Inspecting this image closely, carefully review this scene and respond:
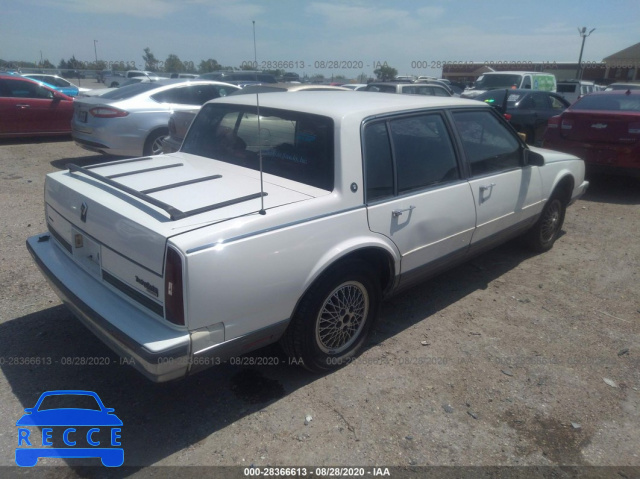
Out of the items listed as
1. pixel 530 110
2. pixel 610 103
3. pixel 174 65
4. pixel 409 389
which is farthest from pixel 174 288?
pixel 174 65

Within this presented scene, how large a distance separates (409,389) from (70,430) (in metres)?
1.99

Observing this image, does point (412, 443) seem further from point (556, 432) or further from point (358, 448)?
point (556, 432)

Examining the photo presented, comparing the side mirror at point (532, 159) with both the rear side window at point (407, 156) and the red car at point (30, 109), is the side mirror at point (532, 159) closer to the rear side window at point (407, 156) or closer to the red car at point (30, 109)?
the rear side window at point (407, 156)

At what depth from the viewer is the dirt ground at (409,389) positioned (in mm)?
2732

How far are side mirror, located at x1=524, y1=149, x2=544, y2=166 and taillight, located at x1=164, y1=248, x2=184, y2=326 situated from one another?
3488mm

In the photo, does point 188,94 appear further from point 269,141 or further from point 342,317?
point 342,317

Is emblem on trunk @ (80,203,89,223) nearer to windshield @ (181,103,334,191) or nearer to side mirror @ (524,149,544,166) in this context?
windshield @ (181,103,334,191)

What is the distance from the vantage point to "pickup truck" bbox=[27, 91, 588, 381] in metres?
2.50

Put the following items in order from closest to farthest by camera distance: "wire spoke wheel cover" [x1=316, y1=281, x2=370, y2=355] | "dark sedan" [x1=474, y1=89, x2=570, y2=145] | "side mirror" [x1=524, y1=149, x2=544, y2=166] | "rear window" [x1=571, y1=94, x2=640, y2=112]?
"wire spoke wheel cover" [x1=316, y1=281, x2=370, y2=355] → "side mirror" [x1=524, y1=149, x2=544, y2=166] → "rear window" [x1=571, y1=94, x2=640, y2=112] → "dark sedan" [x1=474, y1=89, x2=570, y2=145]

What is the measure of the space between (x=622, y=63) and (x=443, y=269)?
4794cm

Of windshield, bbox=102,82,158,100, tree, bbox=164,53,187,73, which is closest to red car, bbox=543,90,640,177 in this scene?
windshield, bbox=102,82,158,100

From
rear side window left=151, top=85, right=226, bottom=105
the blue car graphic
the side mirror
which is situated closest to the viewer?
the blue car graphic

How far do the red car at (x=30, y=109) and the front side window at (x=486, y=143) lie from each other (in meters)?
9.77

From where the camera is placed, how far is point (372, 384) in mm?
3270
